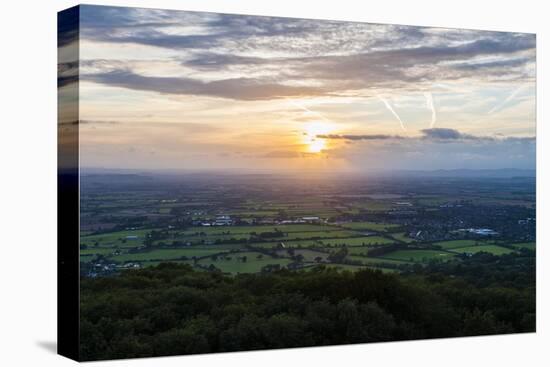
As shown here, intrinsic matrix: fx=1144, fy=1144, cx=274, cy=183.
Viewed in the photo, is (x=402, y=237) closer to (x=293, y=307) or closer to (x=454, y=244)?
(x=454, y=244)

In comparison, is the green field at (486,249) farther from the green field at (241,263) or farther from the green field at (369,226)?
the green field at (241,263)

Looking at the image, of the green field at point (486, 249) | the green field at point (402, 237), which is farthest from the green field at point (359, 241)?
the green field at point (486, 249)

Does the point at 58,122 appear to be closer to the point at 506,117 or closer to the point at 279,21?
the point at 279,21

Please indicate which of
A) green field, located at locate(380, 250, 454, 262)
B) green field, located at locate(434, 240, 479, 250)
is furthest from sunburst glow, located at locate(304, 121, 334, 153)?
green field, located at locate(434, 240, 479, 250)

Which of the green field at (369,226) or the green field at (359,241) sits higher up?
the green field at (369,226)

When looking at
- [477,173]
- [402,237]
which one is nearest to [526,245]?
[477,173]

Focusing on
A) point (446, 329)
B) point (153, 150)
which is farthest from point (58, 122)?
point (446, 329)

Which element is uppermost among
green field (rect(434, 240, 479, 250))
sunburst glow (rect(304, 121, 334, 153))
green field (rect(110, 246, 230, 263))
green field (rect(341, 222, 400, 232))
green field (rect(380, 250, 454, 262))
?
sunburst glow (rect(304, 121, 334, 153))

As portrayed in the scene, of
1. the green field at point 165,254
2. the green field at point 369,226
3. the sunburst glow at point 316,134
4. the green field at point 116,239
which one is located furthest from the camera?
the green field at point 369,226

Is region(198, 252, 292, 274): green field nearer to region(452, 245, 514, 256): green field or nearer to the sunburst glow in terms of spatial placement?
the sunburst glow
